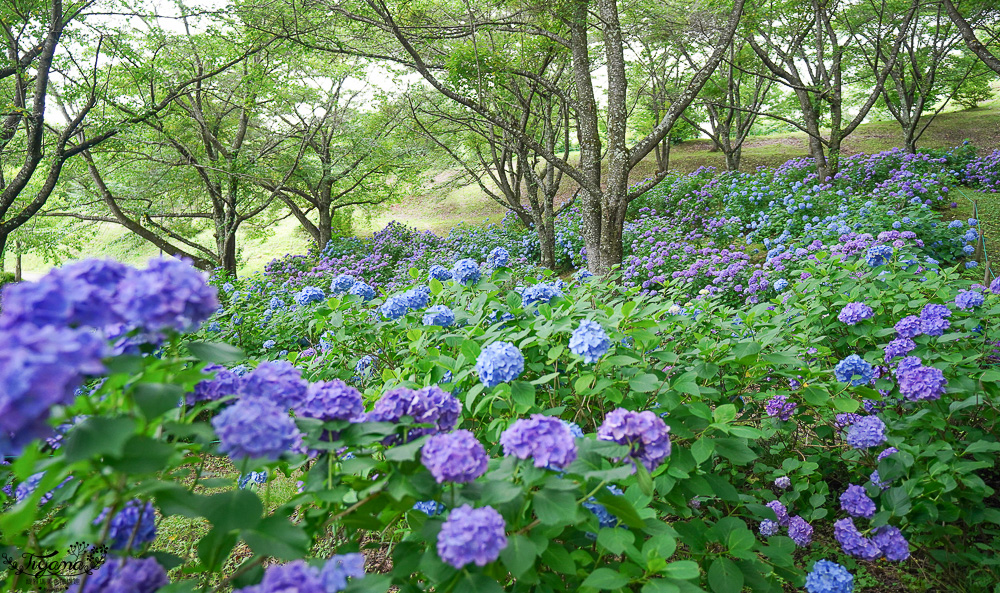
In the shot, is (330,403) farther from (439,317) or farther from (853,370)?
(853,370)

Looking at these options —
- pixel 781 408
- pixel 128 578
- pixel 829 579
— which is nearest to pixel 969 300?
pixel 781 408

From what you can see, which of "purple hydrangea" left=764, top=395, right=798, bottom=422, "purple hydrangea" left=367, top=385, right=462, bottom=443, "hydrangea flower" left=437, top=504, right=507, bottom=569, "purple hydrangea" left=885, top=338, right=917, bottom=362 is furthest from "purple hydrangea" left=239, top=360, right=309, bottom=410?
"purple hydrangea" left=885, top=338, right=917, bottom=362

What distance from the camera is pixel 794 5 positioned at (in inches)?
302

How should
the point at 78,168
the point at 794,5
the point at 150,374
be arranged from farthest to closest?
the point at 78,168
the point at 794,5
the point at 150,374

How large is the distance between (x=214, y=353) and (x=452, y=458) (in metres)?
0.49

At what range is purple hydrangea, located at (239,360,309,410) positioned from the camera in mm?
1080

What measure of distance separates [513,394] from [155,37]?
8.91 metres

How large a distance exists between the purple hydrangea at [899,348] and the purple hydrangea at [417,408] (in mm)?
1975

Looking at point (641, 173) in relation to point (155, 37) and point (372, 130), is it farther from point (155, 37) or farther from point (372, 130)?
point (155, 37)

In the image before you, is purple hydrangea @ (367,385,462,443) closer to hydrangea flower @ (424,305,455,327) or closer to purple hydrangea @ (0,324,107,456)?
purple hydrangea @ (0,324,107,456)

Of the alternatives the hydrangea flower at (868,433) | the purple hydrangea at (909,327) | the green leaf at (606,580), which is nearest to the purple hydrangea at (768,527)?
the hydrangea flower at (868,433)

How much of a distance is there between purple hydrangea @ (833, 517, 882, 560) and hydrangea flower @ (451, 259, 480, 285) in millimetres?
1721

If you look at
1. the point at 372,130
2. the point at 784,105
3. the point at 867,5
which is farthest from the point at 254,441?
the point at 784,105

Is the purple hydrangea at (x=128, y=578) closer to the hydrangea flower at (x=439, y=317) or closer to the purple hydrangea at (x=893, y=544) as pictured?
the hydrangea flower at (x=439, y=317)
